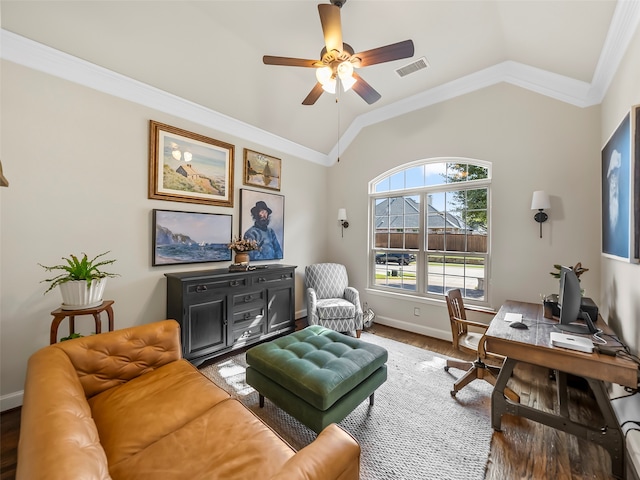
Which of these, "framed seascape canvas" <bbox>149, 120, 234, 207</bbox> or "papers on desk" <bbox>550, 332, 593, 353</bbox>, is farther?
"framed seascape canvas" <bbox>149, 120, 234, 207</bbox>

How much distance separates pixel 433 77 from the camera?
3232 millimetres

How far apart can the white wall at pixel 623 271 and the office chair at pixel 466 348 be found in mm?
870

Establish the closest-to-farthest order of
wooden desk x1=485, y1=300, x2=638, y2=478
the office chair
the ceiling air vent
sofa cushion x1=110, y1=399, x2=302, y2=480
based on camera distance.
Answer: sofa cushion x1=110, y1=399, x2=302, y2=480, wooden desk x1=485, y1=300, x2=638, y2=478, the office chair, the ceiling air vent

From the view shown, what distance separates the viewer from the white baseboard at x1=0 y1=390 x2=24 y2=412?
2.03 meters

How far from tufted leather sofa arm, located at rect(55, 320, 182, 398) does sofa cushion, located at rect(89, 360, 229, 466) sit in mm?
73

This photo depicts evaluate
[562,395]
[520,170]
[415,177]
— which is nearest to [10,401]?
[562,395]

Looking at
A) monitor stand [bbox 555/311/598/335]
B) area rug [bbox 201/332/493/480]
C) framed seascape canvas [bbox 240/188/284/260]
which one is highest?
framed seascape canvas [bbox 240/188/284/260]

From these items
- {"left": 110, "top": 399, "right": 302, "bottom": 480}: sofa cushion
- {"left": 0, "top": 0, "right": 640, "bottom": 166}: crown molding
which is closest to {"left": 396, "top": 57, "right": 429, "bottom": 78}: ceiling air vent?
{"left": 0, "top": 0, "right": 640, "bottom": 166}: crown molding

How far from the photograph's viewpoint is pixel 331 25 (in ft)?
6.12

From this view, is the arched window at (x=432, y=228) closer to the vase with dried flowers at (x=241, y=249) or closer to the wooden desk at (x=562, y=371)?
the wooden desk at (x=562, y=371)

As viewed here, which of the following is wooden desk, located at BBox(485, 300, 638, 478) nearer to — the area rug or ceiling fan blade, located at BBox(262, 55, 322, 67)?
the area rug

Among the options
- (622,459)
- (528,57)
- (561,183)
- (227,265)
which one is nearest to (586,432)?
(622,459)

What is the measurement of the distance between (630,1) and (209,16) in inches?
126

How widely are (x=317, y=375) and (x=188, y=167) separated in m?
2.71
